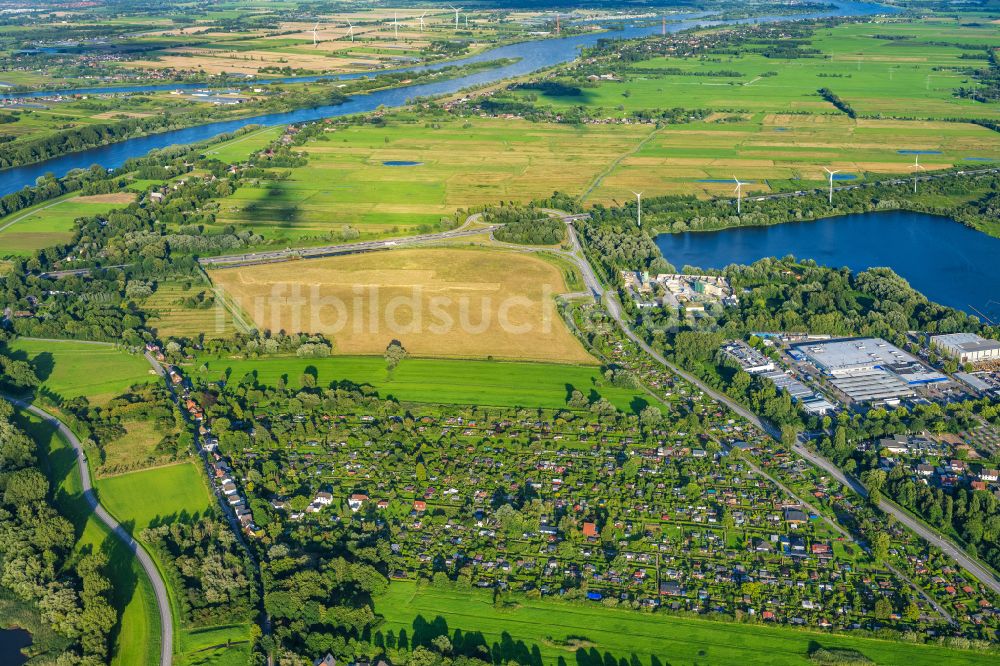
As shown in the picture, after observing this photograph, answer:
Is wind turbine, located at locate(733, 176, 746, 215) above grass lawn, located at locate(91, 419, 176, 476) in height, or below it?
above

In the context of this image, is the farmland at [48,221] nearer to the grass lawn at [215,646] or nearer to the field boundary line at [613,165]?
the field boundary line at [613,165]

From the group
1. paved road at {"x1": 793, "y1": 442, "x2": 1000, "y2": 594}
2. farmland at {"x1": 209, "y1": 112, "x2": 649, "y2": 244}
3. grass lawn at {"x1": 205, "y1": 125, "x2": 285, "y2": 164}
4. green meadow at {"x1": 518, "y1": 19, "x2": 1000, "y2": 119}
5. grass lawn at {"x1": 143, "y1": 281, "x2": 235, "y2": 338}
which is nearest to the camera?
paved road at {"x1": 793, "y1": 442, "x2": 1000, "y2": 594}

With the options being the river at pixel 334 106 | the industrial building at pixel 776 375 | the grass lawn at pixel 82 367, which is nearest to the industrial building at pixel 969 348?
the industrial building at pixel 776 375

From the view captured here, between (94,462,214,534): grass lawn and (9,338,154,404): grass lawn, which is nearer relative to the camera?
(94,462,214,534): grass lawn

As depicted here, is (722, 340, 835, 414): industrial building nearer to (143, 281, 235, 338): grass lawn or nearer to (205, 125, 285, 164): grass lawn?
(143, 281, 235, 338): grass lawn

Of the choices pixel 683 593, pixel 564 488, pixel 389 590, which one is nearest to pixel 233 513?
pixel 389 590

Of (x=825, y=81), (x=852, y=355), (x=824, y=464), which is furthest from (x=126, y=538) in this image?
(x=825, y=81)

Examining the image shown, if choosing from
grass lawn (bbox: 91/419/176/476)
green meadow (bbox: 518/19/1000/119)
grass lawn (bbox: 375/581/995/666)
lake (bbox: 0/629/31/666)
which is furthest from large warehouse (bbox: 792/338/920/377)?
green meadow (bbox: 518/19/1000/119)
